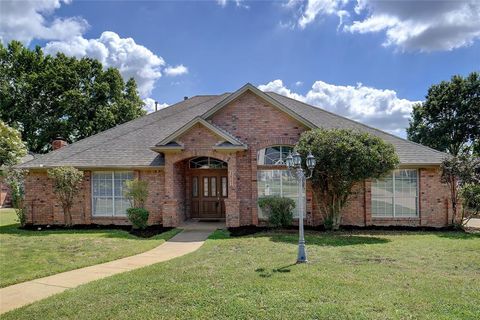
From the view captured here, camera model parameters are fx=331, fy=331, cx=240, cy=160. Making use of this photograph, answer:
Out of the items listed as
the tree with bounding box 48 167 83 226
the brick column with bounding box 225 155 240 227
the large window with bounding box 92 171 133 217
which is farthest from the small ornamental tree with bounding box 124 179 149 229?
the brick column with bounding box 225 155 240 227

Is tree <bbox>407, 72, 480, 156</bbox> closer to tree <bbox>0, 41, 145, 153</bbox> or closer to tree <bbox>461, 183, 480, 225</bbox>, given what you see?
tree <bbox>461, 183, 480, 225</bbox>

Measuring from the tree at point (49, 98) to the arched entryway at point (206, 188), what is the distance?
2019 centimetres

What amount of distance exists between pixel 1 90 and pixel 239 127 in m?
29.3

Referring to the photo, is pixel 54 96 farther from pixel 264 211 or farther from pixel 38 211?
pixel 264 211

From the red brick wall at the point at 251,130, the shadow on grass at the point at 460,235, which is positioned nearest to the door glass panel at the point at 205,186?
the red brick wall at the point at 251,130

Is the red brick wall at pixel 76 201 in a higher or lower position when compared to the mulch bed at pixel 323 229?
higher

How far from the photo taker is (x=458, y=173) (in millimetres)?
13883

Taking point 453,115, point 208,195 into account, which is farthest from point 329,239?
point 453,115

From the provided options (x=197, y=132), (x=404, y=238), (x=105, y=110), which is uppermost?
(x=105, y=110)

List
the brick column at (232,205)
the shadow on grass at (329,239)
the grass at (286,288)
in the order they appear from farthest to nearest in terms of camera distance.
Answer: the brick column at (232,205) → the shadow on grass at (329,239) → the grass at (286,288)

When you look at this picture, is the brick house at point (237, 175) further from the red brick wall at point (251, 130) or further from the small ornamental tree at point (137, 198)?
the small ornamental tree at point (137, 198)

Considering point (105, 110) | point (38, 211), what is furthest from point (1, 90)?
point (38, 211)

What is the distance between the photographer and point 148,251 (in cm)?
1049

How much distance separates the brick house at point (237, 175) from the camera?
14.6 m
